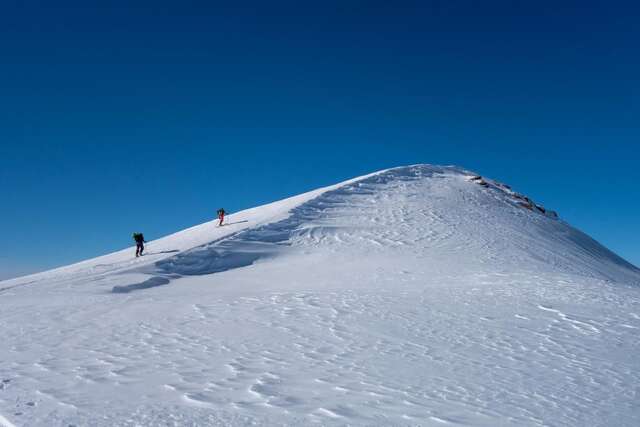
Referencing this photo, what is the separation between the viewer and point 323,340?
29.9 ft

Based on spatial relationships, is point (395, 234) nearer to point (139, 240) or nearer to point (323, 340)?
point (139, 240)

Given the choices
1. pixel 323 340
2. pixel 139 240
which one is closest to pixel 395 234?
pixel 139 240

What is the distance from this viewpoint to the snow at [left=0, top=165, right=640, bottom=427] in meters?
5.91

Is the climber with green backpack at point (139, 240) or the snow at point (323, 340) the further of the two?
the climber with green backpack at point (139, 240)

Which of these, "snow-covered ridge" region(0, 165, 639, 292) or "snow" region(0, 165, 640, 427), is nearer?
"snow" region(0, 165, 640, 427)

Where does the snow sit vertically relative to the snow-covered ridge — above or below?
below

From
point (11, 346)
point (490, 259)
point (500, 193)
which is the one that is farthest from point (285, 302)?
point (500, 193)

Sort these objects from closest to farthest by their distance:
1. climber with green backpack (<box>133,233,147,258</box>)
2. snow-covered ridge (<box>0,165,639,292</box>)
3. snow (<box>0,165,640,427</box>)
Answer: snow (<box>0,165,640,427</box>), snow-covered ridge (<box>0,165,639,292</box>), climber with green backpack (<box>133,233,147,258</box>)

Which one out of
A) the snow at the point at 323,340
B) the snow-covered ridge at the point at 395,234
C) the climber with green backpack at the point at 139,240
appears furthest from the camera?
the climber with green backpack at the point at 139,240

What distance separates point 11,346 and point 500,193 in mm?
34040

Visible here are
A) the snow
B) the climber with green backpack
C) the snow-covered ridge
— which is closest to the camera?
the snow

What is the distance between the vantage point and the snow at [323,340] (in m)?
5.91

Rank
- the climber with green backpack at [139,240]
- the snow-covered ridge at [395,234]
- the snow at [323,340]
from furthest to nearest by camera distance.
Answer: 1. the climber with green backpack at [139,240]
2. the snow-covered ridge at [395,234]
3. the snow at [323,340]

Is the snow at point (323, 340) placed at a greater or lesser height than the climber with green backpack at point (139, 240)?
lesser
